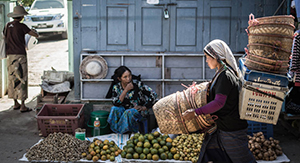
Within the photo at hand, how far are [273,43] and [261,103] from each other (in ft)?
2.00

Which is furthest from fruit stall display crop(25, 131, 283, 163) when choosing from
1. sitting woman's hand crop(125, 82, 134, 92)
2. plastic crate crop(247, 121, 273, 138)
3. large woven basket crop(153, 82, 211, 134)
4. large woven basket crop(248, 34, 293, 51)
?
large woven basket crop(248, 34, 293, 51)

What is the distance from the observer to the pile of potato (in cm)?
455

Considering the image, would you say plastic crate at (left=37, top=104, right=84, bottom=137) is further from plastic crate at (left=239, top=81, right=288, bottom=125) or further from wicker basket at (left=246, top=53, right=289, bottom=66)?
wicker basket at (left=246, top=53, right=289, bottom=66)

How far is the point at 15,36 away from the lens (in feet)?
22.7

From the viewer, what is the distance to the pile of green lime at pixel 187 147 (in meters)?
4.49

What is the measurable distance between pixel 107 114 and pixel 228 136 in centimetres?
278

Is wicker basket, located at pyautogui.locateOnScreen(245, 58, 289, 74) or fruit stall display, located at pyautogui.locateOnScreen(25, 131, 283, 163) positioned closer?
wicker basket, located at pyautogui.locateOnScreen(245, 58, 289, 74)

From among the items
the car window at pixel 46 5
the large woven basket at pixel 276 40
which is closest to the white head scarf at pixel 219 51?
the large woven basket at pixel 276 40

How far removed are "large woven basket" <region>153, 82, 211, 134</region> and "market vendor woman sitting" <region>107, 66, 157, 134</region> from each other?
1.76 meters

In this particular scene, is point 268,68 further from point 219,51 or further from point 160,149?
point 160,149

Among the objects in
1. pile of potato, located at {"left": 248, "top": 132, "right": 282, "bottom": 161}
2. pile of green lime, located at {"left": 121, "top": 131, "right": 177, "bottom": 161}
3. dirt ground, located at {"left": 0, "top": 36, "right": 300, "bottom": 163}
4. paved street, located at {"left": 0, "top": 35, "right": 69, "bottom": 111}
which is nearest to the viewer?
pile of green lime, located at {"left": 121, "top": 131, "right": 177, "bottom": 161}

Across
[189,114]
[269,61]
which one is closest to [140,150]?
[189,114]

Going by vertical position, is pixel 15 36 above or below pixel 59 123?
above

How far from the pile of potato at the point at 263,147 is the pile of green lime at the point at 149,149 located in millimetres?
1100
